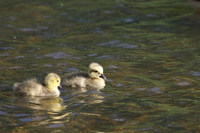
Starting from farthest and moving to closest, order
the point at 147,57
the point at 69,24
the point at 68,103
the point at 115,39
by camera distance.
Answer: the point at 69,24
the point at 115,39
the point at 147,57
the point at 68,103

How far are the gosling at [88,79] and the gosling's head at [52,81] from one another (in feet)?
1.61

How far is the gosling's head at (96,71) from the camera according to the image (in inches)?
368

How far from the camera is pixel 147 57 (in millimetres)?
11266

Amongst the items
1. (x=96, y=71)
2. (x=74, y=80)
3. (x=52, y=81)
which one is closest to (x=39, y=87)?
(x=52, y=81)

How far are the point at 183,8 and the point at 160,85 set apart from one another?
845cm

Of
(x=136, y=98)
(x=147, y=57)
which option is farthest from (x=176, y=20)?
(x=136, y=98)

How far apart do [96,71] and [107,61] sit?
164 cm

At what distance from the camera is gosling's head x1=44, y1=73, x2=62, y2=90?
8.69 m

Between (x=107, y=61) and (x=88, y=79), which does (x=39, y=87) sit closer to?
(x=88, y=79)

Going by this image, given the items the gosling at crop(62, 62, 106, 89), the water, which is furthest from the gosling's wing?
the water

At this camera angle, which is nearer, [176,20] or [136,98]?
[136,98]

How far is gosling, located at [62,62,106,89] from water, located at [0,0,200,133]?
8.1 inches

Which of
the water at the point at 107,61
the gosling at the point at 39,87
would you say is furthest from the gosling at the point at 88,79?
the gosling at the point at 39,87

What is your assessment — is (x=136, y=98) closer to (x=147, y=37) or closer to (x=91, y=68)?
(x=91, y=68)
